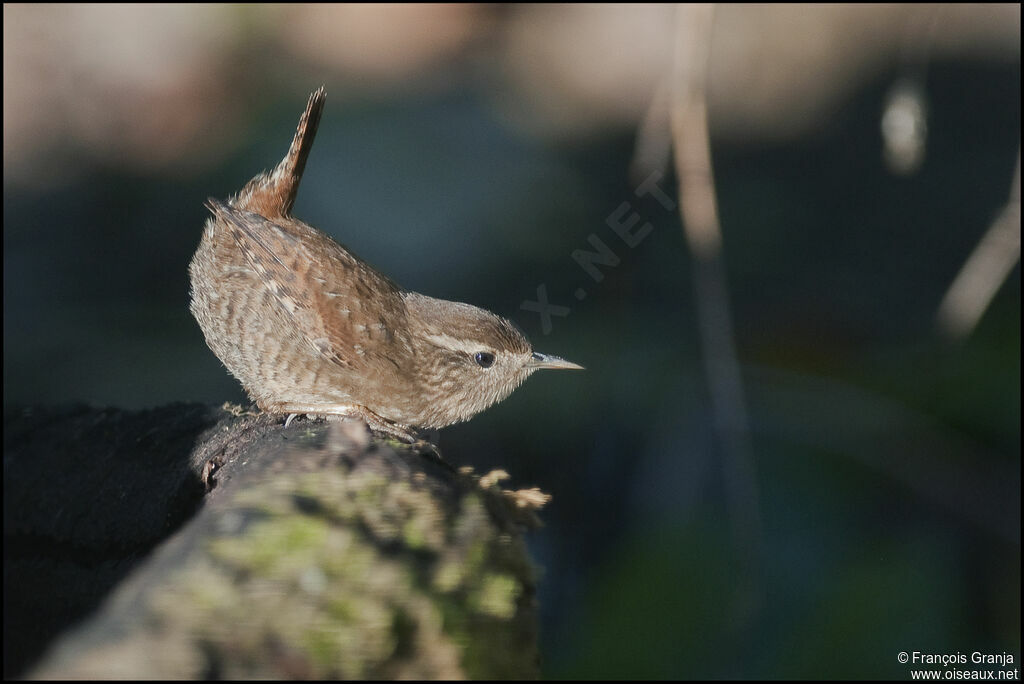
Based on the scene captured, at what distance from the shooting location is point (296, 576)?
3.88ft

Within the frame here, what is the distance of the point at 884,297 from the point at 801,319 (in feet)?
1.85

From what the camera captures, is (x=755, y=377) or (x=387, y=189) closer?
(x=755, y=377)

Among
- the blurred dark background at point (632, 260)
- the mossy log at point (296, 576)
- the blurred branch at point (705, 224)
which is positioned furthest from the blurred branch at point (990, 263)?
the mossy log at point (296, 576)

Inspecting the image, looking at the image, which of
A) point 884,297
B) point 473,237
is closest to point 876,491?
point 884,297

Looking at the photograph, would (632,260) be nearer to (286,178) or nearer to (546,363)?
(546,363)

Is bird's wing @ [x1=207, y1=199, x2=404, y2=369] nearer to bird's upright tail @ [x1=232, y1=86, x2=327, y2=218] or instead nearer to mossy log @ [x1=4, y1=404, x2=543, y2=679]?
bird's upright tail @ [x1=232, y1=86, x2=327, y2=218]

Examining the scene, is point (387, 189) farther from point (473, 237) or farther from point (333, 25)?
point (333, 25)

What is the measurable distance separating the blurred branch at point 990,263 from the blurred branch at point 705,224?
0.79 metres

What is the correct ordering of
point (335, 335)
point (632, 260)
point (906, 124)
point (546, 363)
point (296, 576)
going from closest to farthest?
1. point (296, 576)
2. point (906, 124)
3. point (335, 335)
4. point (546, 363)
5. point (632, 260)

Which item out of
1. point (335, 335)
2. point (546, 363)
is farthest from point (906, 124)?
point (335, 335)

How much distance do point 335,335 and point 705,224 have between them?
1.19 metres

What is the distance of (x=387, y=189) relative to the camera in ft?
20.2

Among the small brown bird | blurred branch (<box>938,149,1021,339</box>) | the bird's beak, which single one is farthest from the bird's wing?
blurred branch (<box>938,149,1021,339</box>)

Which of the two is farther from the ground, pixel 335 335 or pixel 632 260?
pixel 632 260
